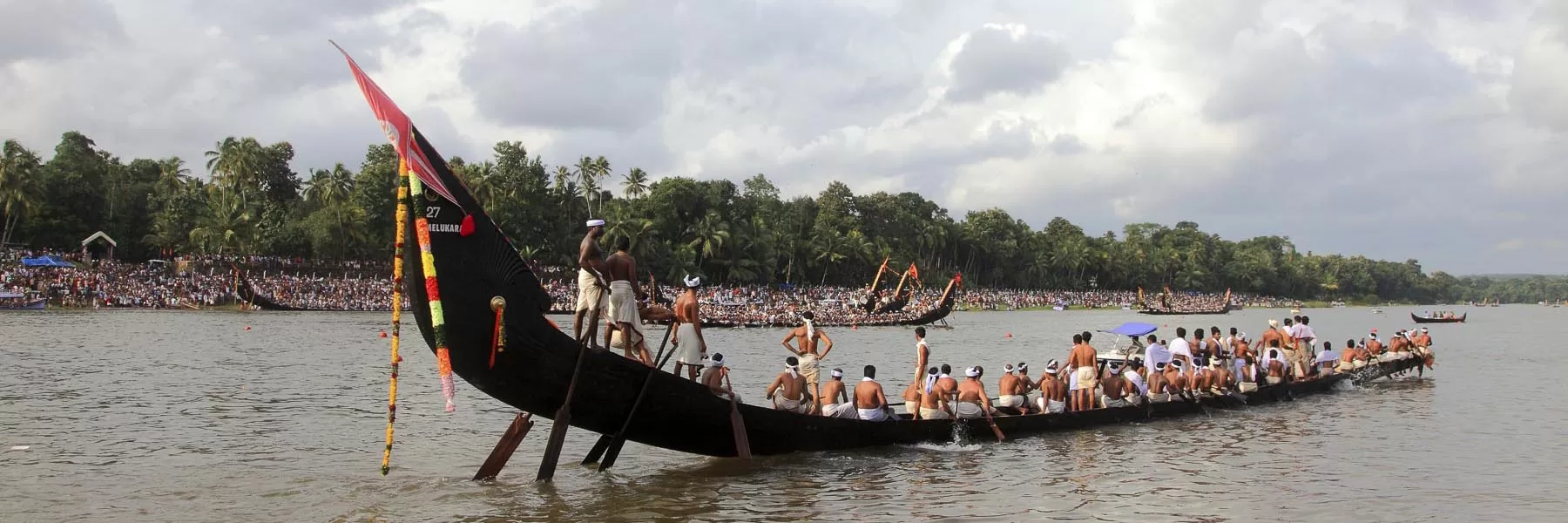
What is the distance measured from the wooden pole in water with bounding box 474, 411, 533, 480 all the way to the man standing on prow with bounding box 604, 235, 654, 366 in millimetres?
1361

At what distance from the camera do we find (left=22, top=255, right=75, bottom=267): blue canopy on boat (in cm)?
5262

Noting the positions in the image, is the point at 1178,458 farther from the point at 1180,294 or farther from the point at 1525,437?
the point at 1180,294

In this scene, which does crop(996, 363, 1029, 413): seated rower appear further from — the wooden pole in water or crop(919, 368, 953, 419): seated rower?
the wooden pole in water

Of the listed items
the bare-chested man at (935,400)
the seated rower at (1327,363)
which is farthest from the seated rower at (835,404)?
the seated rower at (1327,363)

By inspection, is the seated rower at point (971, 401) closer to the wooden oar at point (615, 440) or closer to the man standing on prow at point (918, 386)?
the man standing on prow at point (918, 386)

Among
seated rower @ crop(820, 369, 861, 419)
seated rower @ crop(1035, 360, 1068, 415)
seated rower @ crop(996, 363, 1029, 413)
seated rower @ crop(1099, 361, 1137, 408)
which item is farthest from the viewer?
seated rower @ crop(1099, 361, 1137, 408)

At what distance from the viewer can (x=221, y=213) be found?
6359 cm

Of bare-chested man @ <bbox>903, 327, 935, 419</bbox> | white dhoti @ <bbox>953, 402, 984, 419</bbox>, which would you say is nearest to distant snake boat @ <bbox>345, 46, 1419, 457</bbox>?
bare-chested man @ <bbox>903, 327, 935, 419</bbox>

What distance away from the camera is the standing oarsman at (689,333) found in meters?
12.5

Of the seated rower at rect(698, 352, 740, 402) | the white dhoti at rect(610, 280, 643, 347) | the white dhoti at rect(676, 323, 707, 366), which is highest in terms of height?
the white dhoti at rect(610, 280, 643, 347)

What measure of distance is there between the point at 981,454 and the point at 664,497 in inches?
206

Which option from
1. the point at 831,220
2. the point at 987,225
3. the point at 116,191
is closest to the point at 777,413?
the point at 116,191

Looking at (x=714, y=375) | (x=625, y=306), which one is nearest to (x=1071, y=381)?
(x=714, y=375)

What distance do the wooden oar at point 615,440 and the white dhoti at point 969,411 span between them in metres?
4.87
